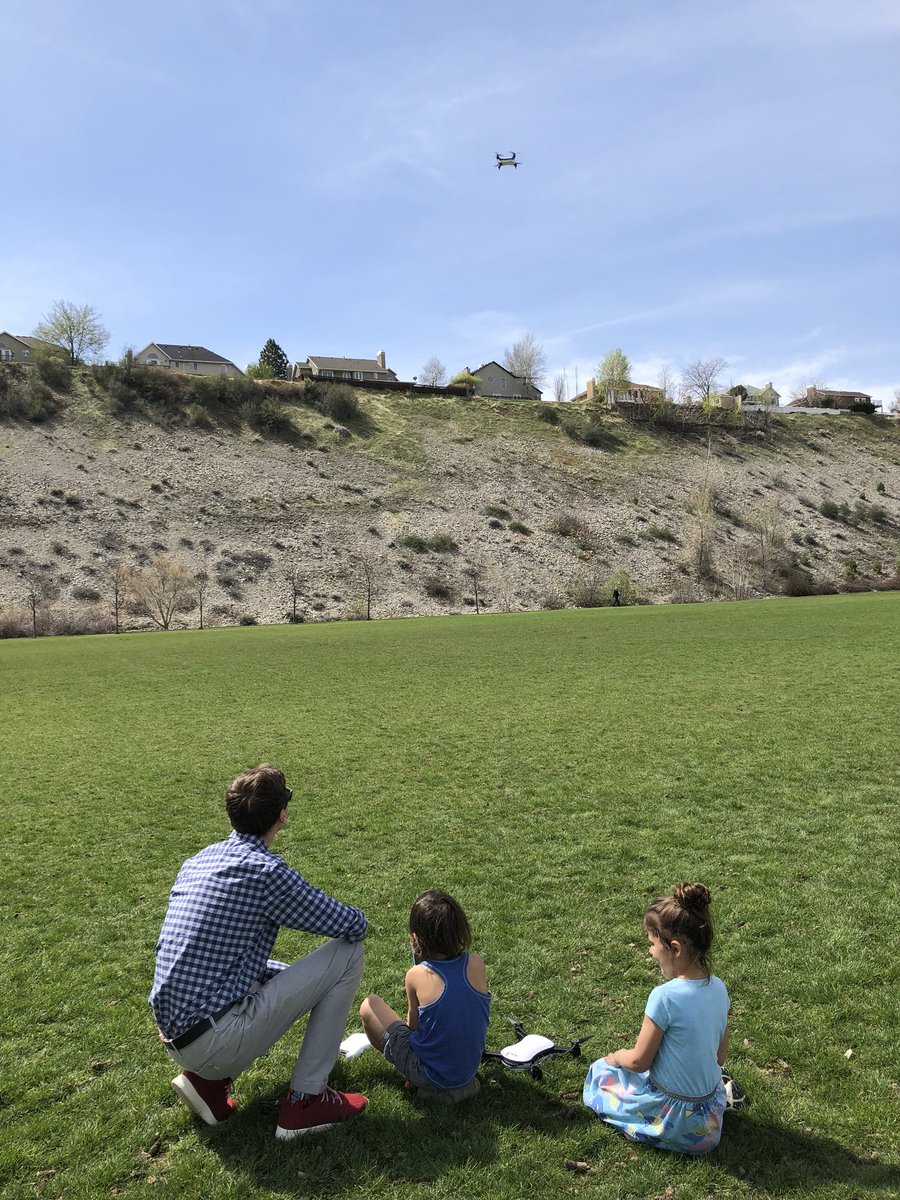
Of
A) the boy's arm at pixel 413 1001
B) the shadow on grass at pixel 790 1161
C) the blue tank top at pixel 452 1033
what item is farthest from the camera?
the boy's arm at pixel 413 1001

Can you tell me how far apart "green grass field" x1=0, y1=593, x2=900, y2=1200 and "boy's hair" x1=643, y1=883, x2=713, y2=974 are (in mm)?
926

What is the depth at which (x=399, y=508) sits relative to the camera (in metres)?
65.1

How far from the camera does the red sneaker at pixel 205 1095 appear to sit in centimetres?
396

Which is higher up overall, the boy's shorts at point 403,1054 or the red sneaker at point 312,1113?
the boy's shorts at point 403,1054

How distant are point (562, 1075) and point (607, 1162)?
0.65 m

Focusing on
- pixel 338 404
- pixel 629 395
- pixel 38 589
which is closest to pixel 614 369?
pixel 629 395

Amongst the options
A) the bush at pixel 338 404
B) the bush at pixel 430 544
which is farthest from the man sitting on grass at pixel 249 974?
the bush at pixel 338 404

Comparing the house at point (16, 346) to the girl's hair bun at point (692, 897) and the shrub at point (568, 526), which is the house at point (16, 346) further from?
the girl's hair bun at point (692, 897)

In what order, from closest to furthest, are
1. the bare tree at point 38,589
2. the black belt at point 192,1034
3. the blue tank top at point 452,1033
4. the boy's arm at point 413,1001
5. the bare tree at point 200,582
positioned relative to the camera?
the black belt at point 192,1034 → the blue tank top at point 452,1033 → the boy's arm at point 413,1001 → the bare tree at point 38,589 → the bare tree at point 200,582

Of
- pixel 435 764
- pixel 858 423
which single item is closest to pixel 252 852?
pixel 435 764

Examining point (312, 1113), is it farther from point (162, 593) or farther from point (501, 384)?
point (501, 384)

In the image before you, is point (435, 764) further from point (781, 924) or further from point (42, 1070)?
point (42, 1070)

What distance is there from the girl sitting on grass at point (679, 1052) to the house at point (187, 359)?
3988 inches

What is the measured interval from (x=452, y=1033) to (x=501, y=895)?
265 centimetres
